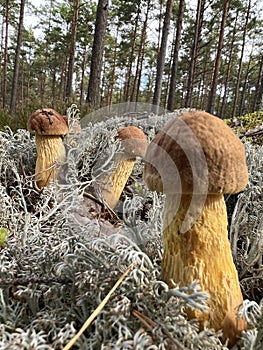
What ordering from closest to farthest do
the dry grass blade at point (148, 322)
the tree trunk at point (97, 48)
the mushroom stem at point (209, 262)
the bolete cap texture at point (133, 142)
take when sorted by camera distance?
the dry grass blade at point (148, 322) → the mushroom stem at point (209, 262) → the bolete cap texture at point (133, 142) → the tree trunk at point (97, 48)

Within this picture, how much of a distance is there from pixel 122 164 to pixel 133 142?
21 cm

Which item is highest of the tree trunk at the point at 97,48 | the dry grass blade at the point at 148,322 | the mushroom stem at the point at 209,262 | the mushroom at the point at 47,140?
the tree trunk at the point at 97,48

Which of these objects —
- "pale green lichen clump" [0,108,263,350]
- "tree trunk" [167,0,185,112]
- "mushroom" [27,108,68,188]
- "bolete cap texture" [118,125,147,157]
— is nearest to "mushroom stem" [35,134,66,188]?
"mushroom" [27,108,68,188]

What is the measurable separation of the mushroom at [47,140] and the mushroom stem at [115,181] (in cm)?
39

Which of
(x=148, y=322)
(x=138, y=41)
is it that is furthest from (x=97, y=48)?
(x=138, y=41)

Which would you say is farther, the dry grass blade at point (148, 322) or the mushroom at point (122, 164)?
the mushroom at point (122, 164)

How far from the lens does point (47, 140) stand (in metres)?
2.31

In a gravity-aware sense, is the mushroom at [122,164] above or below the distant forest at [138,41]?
below

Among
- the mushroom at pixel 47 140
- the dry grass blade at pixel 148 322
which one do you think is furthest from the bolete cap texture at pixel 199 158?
the mushroom at pixel 47 140

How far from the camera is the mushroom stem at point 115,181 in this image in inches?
88.7

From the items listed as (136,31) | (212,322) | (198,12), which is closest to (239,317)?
(212,322)

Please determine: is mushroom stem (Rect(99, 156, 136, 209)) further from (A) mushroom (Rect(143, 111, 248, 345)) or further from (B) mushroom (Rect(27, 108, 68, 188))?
(A) mushroom (Rect(143, 111, 248, 345))

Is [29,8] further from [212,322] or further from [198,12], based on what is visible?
[212,322]

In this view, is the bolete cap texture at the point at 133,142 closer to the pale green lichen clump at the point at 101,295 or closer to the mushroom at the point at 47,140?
the mushroom at the point at 47,140
